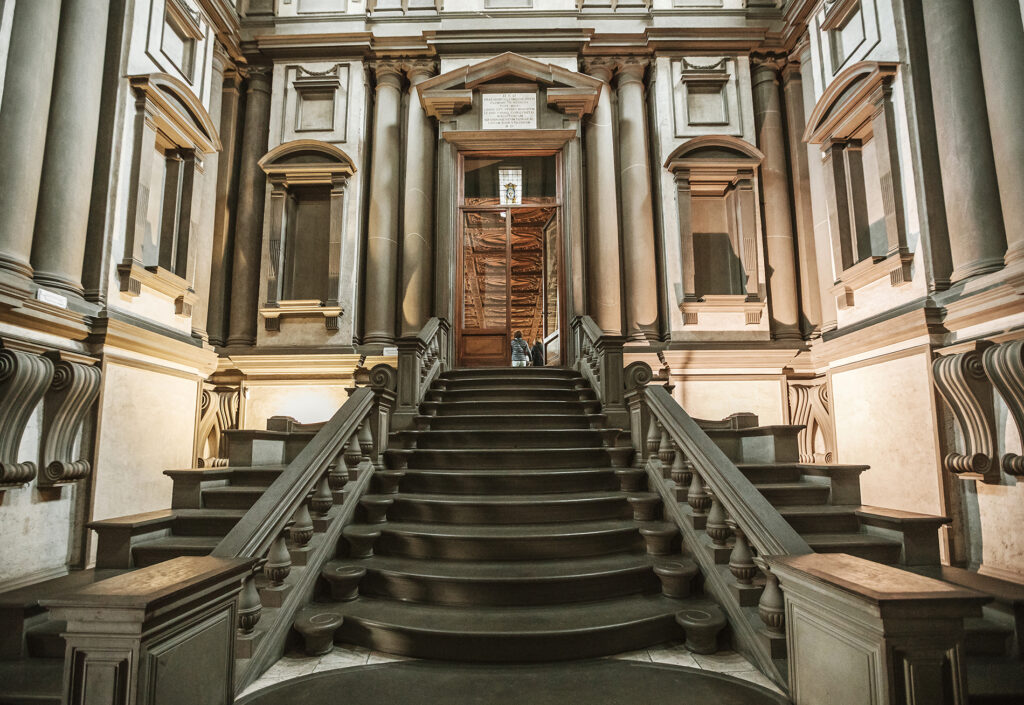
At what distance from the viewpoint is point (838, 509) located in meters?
4.17

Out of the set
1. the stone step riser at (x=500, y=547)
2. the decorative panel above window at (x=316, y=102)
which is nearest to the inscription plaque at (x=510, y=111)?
the decorative panel above window at (x=316, y=102)

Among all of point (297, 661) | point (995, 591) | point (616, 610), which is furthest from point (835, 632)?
point (297, 661)

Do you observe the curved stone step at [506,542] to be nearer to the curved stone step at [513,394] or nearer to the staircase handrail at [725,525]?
the staircase handrail at [725,525]

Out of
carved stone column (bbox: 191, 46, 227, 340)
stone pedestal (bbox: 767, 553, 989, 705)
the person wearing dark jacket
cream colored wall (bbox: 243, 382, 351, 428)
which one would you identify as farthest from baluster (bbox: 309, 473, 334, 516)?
the person wearing dark jacket

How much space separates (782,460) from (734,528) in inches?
70.5

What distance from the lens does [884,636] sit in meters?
1.98

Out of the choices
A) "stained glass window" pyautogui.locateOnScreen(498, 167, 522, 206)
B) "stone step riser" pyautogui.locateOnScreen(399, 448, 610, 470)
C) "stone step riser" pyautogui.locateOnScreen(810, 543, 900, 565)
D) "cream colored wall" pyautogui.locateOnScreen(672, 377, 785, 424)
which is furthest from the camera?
"stained glass window" pyautogui.locateOnScreen(498, 167, 522, 206)

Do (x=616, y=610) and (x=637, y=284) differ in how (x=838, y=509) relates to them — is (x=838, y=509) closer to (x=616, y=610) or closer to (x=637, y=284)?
(x=616, y=610)

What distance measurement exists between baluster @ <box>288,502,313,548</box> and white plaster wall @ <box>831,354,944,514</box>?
16.3ft

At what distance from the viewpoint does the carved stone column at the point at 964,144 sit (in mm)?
4535

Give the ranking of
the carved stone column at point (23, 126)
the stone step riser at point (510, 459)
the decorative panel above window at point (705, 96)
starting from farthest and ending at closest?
the decorative panel above window at point (705, 96) < the stone step riser at point (510, 459) < the carved stone column at point (23, 126)

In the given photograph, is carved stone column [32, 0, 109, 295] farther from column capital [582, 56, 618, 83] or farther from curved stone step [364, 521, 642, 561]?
column capital [582, 56, 618, 83]

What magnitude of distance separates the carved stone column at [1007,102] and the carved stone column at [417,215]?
6315mm

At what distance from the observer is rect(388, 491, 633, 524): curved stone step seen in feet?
13.6
